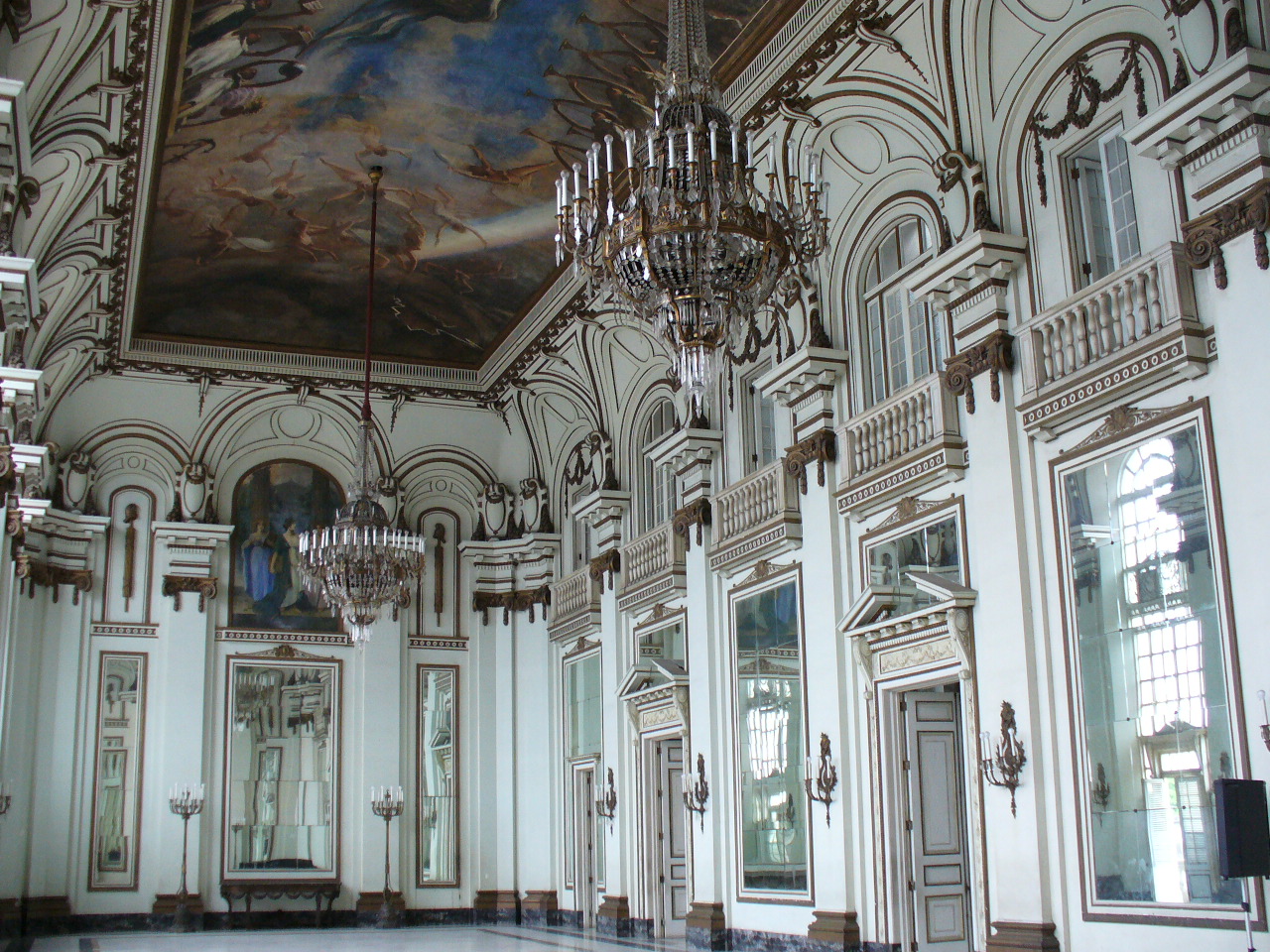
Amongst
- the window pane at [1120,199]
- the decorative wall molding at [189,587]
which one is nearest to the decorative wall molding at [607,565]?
the decorative wall molding at [189,587]

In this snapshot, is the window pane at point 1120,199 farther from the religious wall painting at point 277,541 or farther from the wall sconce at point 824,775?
the religious wall painting at point 277,541

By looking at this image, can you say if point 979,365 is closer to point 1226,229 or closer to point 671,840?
point 1226,229

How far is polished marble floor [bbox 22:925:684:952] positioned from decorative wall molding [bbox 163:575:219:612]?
4.96 meters

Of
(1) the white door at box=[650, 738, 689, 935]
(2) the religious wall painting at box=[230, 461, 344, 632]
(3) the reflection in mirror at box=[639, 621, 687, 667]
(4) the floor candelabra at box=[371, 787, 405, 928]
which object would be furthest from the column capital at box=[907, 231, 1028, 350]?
(4) the floor candelabra at box=[371, 787, 405, 928]

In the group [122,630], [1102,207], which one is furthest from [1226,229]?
[122,630]

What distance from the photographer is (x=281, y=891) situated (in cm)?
1992

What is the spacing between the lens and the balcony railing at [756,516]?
45.7 ft

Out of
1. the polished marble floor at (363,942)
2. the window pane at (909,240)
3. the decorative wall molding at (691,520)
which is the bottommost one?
the polished marble floor at (363,942)

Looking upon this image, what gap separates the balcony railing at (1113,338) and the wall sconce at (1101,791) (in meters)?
2.71

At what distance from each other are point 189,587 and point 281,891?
16.0ft

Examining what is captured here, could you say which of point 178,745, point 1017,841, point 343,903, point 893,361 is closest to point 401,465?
point 178,745

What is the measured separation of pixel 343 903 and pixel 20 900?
4641 mm

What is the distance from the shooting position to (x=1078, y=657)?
9961 mm

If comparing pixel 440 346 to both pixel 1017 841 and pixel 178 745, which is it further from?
pixel 1017 841
